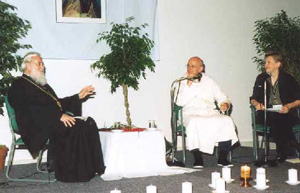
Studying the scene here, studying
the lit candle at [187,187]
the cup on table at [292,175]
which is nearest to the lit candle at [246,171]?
the cup on table at [292,175]

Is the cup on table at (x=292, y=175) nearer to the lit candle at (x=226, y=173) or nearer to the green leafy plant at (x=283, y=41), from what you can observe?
the lit candle at (x=226, y=173)

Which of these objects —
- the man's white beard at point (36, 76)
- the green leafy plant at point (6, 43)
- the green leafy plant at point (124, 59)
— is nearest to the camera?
the man's white beard at point (36, 76)

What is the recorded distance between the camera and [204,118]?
4574mm

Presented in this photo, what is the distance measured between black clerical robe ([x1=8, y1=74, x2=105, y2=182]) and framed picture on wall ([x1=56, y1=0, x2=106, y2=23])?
1.55 metres

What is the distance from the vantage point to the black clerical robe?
3.81 m

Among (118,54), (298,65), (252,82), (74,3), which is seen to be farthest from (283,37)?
(74,3)

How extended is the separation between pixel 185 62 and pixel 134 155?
235 cm

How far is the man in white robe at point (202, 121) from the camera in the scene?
4527 mm

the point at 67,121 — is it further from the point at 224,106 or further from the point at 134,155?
the point at 224,106

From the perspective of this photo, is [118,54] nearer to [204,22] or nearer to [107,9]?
[107,9]

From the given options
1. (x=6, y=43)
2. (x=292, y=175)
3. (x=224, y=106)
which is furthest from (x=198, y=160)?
(x=6, y=43)

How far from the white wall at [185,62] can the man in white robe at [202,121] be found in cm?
96

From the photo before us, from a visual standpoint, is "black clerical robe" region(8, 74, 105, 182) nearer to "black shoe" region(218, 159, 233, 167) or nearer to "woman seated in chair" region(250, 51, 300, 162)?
"black shoe" region(218, 159, 233, 167)

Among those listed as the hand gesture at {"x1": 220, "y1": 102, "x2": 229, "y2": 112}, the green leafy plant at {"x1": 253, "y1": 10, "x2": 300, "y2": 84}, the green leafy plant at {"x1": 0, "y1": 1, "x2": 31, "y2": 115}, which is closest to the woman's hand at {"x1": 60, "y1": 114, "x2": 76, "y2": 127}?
the green leafy plant at {"x1": 0, "y1": 1, "x2": 31, "y2": 115}
